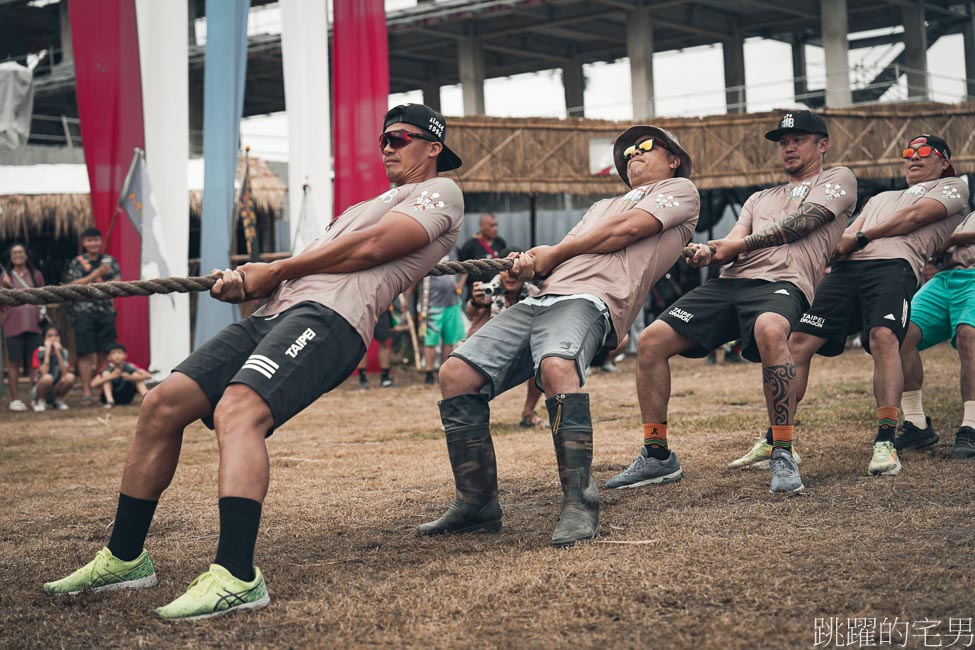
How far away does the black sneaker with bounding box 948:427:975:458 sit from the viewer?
621 cm

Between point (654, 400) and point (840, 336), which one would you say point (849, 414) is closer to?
point (840, 336)

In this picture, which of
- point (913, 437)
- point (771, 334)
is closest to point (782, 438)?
point (771, 334)

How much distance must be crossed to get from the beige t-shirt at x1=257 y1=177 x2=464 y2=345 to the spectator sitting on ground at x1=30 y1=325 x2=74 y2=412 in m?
9.39

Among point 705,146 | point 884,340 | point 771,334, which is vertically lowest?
point 884,340

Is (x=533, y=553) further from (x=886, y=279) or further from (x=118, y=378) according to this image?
(x=118, y=378)

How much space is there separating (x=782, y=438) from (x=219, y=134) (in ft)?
32.3

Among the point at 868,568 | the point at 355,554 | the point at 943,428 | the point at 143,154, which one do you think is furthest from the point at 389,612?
the point at 143,154

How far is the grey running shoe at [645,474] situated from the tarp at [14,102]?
13.9 m

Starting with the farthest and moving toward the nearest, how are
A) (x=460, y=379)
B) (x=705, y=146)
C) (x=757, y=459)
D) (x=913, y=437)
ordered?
(x=705, y=146)
(x=913, y=437)
(x=757, y=459)
(x=460, y=379)

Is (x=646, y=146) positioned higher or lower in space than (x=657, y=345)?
higher

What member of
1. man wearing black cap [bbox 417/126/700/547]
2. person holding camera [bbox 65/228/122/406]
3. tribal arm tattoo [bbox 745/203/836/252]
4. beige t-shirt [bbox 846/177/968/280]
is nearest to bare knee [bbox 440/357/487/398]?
man wearing black cap [bbox 417/126/700/547]

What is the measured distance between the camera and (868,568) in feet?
12.6

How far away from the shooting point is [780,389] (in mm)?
5711

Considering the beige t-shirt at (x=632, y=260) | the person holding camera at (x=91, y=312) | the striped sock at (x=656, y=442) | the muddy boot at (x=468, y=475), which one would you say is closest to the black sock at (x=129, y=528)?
the muddy boot at (x=468, y=475)
